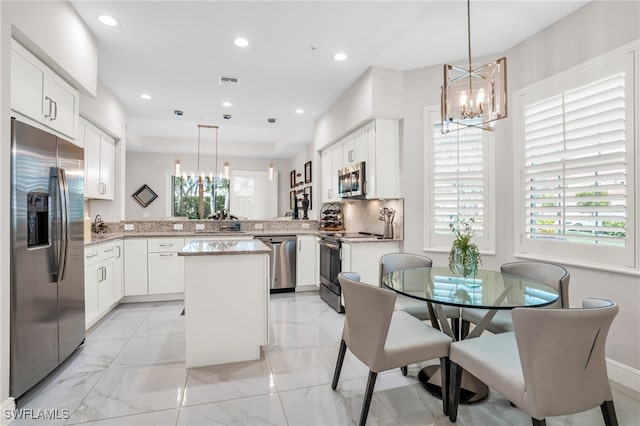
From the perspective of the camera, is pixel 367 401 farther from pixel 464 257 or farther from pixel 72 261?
pixel 72 261

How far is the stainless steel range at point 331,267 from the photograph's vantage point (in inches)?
154

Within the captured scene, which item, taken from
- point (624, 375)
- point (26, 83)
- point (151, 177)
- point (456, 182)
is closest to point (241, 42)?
point (26, 83)

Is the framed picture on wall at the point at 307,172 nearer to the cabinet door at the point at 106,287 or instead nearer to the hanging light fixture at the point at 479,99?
the cabinet door at the point at 106,287

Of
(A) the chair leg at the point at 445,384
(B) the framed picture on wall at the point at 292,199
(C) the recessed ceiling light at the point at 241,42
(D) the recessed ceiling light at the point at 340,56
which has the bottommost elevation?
(A) the chair leg at the point at 445,384

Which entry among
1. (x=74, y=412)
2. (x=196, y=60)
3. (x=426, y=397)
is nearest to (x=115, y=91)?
(x=196, y=60)

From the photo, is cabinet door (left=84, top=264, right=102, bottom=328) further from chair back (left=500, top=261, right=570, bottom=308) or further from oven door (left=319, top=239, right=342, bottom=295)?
chair back (left=500, top=261, right=570, bottom=308)

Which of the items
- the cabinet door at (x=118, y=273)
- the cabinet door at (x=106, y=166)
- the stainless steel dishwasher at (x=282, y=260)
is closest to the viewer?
the cabinet door at (x=118, y=273)

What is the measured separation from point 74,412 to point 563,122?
4.09m

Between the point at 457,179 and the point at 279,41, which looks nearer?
the point at 279,41

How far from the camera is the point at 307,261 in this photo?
15.8ft

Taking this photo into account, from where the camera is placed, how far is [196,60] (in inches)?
136

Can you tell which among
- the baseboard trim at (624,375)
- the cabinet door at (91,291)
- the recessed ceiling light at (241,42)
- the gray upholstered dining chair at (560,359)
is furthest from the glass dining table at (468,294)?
the cabinet door at (91,291)

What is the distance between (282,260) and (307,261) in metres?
0.38

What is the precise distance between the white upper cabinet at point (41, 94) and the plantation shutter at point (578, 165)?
400cm
